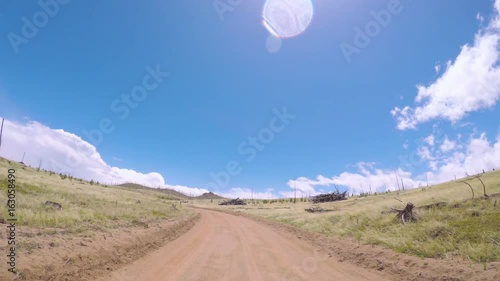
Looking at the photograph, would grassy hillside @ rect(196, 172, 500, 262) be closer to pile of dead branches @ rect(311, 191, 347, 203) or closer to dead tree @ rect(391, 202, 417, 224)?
dead tree @ rect(391, 202, 417, 224)

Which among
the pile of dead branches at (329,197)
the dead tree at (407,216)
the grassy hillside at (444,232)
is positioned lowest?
the grassy hillside at (444,232)

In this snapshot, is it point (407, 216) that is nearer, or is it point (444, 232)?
point (444, 232)

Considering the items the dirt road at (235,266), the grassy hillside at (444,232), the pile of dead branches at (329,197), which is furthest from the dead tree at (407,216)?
the pile of dead branches at (329,197)

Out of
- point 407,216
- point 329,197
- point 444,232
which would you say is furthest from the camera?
point 329,197

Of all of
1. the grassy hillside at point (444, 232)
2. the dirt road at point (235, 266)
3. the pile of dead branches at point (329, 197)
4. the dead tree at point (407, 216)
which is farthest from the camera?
the pile of dead branches at point (329, 197)

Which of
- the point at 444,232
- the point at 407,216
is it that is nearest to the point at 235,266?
the point at 444,232

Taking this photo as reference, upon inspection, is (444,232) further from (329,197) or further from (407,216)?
(329,197)

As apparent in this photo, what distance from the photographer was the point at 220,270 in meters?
8.95

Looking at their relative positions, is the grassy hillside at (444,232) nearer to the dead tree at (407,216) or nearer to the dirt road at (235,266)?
the dead tree at (407,216)

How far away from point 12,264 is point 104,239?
15.6ft

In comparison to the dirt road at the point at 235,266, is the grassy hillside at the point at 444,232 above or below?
above

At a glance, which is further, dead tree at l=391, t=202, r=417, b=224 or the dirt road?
dead tree at l=391, t=202, r=417, b=224

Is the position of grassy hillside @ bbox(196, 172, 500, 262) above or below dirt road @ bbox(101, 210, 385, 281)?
above

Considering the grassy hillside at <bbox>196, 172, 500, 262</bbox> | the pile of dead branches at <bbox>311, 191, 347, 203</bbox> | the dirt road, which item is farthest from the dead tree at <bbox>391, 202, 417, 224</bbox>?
the pile of dead branches at <bbox>311, 191, 347, 203</bbox>
